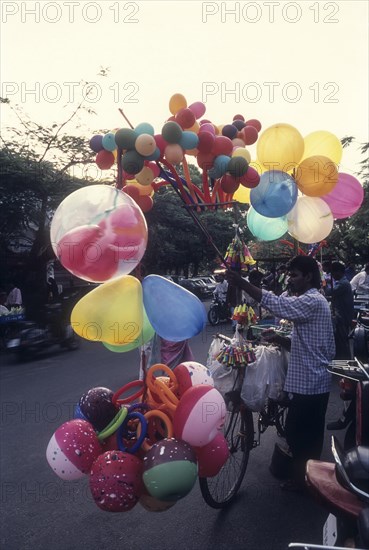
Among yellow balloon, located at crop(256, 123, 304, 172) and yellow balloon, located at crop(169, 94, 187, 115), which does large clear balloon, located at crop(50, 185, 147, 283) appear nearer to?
yellow balloon, located at crop(169, 94, 187, 115)

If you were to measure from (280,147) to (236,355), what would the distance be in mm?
1455

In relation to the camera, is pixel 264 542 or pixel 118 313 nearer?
pixel 118 313

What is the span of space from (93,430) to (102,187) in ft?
3.78

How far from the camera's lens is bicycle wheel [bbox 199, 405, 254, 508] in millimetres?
2982

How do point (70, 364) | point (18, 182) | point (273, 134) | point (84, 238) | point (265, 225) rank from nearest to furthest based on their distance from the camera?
point (84, 238) < point (273, 134) < point (265, 225) < point (70, 364) < point (18, 182)

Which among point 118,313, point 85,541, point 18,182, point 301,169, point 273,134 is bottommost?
point 85,541

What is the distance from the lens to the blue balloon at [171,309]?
2.10 metres

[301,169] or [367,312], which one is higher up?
[301,169]

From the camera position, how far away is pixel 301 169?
301 centimetres

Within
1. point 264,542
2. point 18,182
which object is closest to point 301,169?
point 264,542

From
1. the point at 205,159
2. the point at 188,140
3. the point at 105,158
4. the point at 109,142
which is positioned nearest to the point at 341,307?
the point at 205,159

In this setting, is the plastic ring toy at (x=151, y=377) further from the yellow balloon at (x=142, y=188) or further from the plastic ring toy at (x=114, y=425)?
the yellow balloon at (x=142, y=188)

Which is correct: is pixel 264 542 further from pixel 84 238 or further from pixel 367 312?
pixel 367 312

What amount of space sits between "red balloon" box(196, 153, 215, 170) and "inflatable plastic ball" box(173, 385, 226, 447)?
123cm
